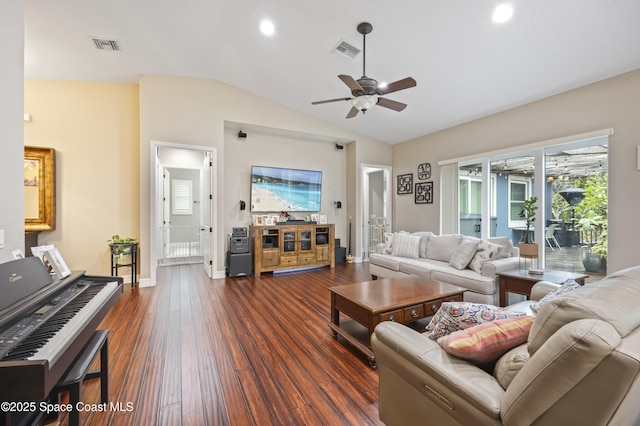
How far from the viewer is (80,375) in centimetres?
130

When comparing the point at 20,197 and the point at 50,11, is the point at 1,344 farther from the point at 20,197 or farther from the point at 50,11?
the point at 50,11

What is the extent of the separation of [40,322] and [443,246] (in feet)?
14.3

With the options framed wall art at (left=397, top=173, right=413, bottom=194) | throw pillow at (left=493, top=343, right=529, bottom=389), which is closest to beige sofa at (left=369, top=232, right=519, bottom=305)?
framed wall art at (left=397, top=173, right=413, bottom=194)

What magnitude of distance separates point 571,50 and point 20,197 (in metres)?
5.14

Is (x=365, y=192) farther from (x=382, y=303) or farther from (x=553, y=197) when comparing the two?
(x=382, y=303)

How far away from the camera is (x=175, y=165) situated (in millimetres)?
6207

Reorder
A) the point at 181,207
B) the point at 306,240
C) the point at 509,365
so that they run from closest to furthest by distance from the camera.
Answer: the point at 509,365
the point at 306,240
the point at 181,207

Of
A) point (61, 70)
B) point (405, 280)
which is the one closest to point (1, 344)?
point (405, 280)

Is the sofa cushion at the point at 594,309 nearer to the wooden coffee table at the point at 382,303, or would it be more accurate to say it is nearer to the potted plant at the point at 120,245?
the wooden coffee table at the point at 382,303

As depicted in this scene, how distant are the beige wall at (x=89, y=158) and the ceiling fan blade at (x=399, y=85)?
4093mm

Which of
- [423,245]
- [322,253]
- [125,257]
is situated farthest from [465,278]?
[125,257]

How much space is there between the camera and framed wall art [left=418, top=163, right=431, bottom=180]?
5.65 m

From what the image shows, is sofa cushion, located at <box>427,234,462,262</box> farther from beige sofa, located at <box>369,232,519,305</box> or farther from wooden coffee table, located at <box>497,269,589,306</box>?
wooden coffee table, located at <box>497,269,589,306</box>

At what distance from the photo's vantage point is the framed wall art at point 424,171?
222 inches
